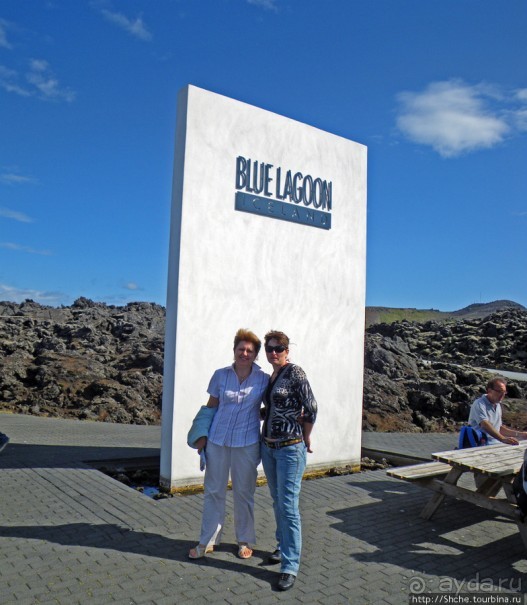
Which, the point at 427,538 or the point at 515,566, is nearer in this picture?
the point at 515,566

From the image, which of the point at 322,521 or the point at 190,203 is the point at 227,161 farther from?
the point at 322,521

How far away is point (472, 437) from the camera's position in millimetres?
6996

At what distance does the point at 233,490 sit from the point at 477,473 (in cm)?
235

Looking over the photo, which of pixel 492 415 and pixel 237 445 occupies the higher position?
pixel 492 415

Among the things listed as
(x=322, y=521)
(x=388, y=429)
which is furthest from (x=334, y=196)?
(x=388, y=429)

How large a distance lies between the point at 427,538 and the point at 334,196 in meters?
4.85

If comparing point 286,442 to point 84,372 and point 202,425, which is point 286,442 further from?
point 84,372

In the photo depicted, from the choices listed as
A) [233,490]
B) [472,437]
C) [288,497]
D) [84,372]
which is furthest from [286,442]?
[84,372]

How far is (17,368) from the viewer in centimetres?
1673

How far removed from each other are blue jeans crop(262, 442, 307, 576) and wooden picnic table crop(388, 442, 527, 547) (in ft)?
4.92

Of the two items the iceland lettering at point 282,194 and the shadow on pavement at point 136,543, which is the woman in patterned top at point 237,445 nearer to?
the shadow on pavement at point 136,543

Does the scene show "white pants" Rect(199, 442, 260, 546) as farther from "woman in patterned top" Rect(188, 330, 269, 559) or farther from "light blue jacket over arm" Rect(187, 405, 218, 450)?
"light blue jacket over arm" Rect(187, 405, 218, 450)

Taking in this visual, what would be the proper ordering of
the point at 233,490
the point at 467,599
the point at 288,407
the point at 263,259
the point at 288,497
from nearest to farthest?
1. the point at 467,599
2. the point at 288,497
3. the point at 288,407
4. the point at 233,490
5. the point at 263,259

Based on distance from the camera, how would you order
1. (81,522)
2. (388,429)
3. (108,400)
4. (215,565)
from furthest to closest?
(108,400) → (388,429) → (81,522) → (215,565)
